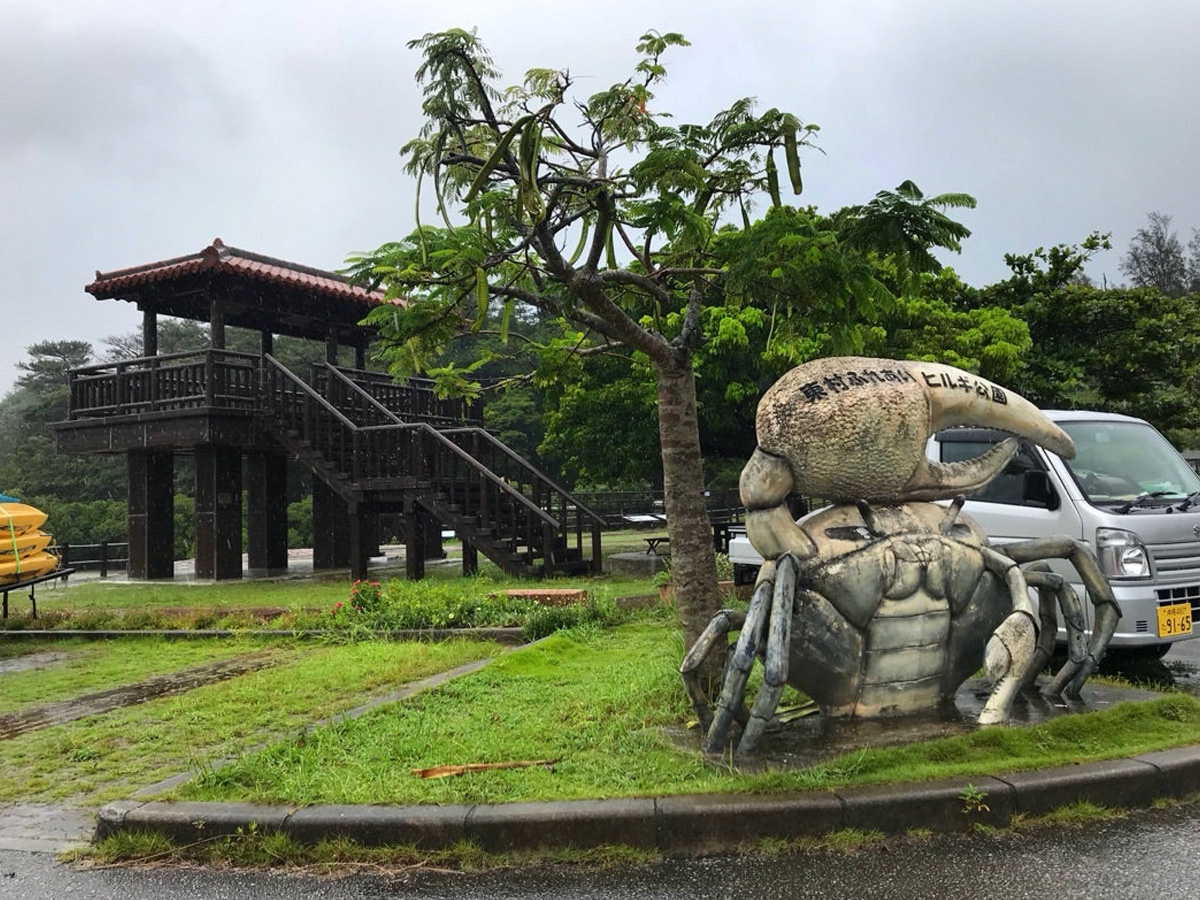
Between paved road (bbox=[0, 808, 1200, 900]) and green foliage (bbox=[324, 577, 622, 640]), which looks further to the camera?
green foliage (bbox=[324, 577, 622, 640])

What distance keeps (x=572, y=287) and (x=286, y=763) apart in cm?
286

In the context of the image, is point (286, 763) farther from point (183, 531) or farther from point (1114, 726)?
point (183, 531)

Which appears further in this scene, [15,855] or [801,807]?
[15,855]

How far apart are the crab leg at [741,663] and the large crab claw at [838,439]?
271 mm

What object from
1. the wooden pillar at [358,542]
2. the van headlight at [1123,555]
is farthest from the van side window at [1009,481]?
the wooden pillar at [358,542]

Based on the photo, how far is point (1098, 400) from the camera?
15.8 metres

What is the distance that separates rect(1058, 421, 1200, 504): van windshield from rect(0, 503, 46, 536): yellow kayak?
10755mm

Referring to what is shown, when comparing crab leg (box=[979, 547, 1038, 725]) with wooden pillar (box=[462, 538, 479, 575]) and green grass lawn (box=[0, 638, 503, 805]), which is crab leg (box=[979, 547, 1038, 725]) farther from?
wooden pillar (box=[462, 538, 479, 575])

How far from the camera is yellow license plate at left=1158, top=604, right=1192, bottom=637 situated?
19.3ft

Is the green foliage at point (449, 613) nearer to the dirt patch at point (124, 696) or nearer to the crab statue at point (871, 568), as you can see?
the dirt patch at point (124, 696)

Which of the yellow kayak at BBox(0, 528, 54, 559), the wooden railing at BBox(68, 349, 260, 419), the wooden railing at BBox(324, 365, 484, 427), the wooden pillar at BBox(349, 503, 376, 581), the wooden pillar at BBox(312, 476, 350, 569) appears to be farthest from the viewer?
the wooden pillar at BBox(312, 476, 350, 569)


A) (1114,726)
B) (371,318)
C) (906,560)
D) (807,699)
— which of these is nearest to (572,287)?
(371,318)

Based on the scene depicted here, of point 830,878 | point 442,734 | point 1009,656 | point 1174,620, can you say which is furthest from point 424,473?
point 830,878

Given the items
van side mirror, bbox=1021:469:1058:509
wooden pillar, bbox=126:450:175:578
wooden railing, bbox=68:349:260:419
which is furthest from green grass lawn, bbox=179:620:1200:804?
wooden pillar, bbox=126:450:175:578
